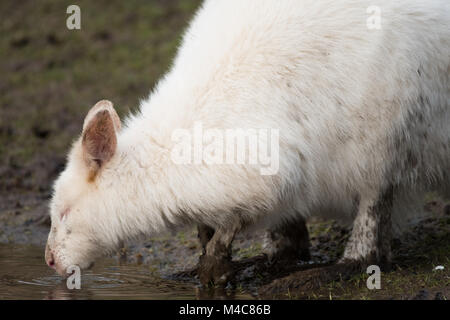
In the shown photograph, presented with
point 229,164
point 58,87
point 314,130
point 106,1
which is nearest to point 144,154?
point 229,164

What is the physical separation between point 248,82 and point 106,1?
9.09 metres

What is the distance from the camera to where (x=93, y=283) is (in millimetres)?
6031

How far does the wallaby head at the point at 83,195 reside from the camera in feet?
17.3

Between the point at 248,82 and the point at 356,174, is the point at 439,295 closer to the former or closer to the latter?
the point at 356,174

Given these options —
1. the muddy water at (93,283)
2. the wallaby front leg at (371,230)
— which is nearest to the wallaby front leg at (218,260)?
the muddy water at (93,283)

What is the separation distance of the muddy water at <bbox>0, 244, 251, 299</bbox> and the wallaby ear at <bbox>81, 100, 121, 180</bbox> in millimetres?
873

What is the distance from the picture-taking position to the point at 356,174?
5594mm

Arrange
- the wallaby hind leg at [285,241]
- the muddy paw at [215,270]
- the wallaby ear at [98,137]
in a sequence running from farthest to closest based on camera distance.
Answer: the wallaby hind leg at [285,241] → the muddy paw at [215,270] → the wallaby ear at [98,137]

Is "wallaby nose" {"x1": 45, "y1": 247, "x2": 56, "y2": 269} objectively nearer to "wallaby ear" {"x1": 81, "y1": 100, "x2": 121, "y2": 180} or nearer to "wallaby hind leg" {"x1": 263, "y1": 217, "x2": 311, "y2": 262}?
"wallaby ear" {"x1": 81, "y1": 100, "x2": 121, "y2": 180}

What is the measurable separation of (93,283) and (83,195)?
34.2 inches

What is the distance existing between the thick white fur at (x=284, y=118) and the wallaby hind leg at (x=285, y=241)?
A: 2.18 feet

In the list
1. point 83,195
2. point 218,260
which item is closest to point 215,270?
point 218,260

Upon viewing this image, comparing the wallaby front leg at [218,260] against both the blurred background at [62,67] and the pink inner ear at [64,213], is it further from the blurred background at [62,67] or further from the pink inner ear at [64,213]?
the blurred background at [62,67]

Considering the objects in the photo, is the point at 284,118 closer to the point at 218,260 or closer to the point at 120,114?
the point at 218,260
